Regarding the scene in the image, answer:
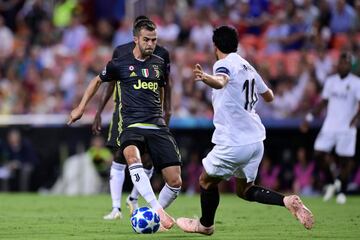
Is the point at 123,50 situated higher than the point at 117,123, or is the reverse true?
the point at 123,50

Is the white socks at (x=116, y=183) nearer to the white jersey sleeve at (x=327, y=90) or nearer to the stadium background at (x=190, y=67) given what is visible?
the white jersey sleeve at (x=327, y=90)

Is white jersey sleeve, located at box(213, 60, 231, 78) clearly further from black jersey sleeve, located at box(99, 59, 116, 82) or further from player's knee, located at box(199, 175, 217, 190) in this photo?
black jersey sleeve, located at box(99, 59, 116, 82)

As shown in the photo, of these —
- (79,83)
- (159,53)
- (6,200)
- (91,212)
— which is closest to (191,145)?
(79,83)

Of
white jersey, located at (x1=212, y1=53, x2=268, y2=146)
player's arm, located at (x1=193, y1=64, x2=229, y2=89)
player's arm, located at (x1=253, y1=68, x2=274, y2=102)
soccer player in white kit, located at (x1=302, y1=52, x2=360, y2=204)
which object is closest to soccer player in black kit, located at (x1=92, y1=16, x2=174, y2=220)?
white jersey, located at (x1=212, y1=53, x2=268, y2=146)

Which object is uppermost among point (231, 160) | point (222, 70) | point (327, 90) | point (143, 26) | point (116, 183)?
point (143, 26)

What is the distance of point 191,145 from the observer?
2266 centimetres

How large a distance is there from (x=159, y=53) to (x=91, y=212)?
11.8 ft

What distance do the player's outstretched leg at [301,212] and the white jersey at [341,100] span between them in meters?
7.93

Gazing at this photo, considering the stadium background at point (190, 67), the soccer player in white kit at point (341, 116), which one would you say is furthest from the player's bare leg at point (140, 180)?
the stadium background at point (190, 67)

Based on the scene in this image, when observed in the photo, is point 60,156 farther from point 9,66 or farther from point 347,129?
point 347,129

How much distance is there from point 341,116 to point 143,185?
7.88 meters

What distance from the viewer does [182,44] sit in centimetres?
2486

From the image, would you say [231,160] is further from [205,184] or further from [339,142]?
[339,142]

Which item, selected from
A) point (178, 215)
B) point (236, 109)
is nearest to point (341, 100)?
point (178, 215)
